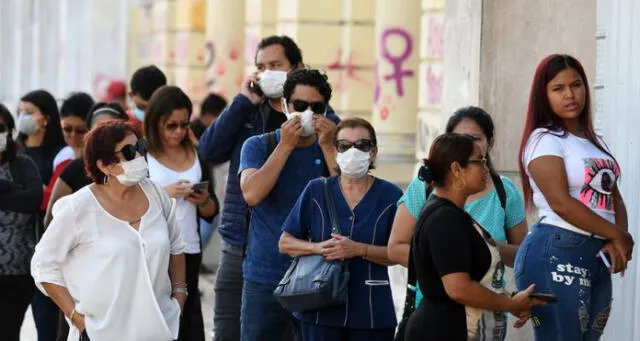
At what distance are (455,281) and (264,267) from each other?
2.04m

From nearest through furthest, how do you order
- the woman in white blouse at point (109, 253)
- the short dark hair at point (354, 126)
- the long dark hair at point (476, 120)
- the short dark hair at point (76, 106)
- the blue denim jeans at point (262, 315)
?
1. the woman in white blouse at point (109, 253)
2. the long dark hair at point (476, 120)
3. the short dark hair at point (354, 126)
4. the blue denim jeans at point (262, 315)
5. the short dark hair at point (76, 106)

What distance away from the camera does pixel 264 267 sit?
812 cm

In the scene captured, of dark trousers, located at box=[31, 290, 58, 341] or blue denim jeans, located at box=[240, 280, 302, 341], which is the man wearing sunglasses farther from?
dark trousers, located at box=[31, 290, 58, 341]

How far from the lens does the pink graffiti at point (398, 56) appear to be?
14.4m

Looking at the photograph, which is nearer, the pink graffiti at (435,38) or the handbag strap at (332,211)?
the handbag strap at (332,211)

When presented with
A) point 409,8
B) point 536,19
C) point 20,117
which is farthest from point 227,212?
point 409,8

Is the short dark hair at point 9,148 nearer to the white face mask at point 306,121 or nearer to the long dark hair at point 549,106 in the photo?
the white face mask at point 306,121

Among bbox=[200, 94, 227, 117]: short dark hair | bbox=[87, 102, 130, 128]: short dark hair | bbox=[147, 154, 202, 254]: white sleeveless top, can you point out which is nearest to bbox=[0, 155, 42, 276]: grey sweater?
bbox=[87, 102, 130, 128]: short dark hair

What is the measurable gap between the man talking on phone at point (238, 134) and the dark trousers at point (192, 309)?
0.38ft

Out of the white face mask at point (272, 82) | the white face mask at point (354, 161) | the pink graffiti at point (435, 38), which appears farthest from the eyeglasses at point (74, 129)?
the white face mask at point (354, 161)

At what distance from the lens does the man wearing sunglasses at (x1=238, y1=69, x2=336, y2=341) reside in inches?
315

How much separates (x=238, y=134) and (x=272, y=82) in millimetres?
361

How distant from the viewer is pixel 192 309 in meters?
8.85

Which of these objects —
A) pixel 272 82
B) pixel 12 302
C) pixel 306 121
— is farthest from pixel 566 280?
pixel 12 302
